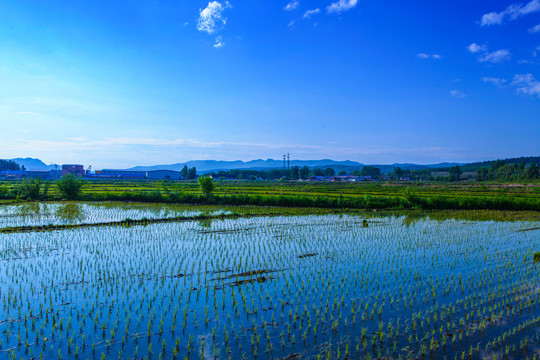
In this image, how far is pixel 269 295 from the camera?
24.6 feet

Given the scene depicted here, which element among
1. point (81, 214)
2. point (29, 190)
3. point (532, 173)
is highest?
point (532, 173)

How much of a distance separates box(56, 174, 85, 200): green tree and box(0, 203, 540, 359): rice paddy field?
15701mm

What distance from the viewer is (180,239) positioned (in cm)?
1356

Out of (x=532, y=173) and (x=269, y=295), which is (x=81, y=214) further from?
(x=532, y=173)

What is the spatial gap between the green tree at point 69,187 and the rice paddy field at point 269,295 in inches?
618

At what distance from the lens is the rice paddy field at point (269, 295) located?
5.47 m

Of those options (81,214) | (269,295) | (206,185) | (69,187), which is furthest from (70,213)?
(269,295)

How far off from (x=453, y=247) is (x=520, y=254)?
6.01 feet

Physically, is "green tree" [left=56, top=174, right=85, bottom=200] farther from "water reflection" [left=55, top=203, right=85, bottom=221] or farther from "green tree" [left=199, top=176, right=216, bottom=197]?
"green tree" [left=199, top=176, right=216, bottom=197]

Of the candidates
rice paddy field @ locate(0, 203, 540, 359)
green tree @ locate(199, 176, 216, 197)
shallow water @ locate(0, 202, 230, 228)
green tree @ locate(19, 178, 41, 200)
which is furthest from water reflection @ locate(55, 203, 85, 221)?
green tree @ locate(19, 178, 41, 200)

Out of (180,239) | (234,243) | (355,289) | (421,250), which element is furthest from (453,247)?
(180,239)

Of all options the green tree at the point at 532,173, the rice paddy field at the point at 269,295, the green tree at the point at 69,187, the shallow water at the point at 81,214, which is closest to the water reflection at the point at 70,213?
the shallow water at the point at 81,214

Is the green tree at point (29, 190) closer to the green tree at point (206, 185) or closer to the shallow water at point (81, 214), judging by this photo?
the shallow water at point (81, 214)

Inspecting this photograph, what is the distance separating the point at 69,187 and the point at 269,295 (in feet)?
89.8
